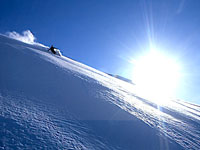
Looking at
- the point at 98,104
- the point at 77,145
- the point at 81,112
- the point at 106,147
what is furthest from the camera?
the point at 98,104

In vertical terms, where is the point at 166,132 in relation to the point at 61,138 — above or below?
above

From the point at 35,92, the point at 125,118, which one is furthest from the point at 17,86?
the point at 125,118

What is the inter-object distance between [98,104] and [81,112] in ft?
1.79

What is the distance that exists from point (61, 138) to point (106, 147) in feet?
1.86

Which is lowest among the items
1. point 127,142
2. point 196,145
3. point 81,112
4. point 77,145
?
point 77,145

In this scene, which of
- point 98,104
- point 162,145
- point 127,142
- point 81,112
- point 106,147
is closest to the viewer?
point 106,147

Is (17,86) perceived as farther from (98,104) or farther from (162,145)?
(162,145)

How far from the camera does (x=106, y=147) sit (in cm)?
145

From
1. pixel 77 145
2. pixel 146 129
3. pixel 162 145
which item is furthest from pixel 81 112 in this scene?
pixel 162 145

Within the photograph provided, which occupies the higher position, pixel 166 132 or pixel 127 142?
pixel 166 132

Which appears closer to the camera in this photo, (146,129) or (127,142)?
(127,142)

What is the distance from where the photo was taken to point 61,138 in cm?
132

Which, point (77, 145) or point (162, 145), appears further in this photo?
point (162, 145)

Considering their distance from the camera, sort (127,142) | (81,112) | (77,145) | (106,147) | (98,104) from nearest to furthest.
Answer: (77,145) < (106,147) < (127,142) < (81,112) < (98,104)
